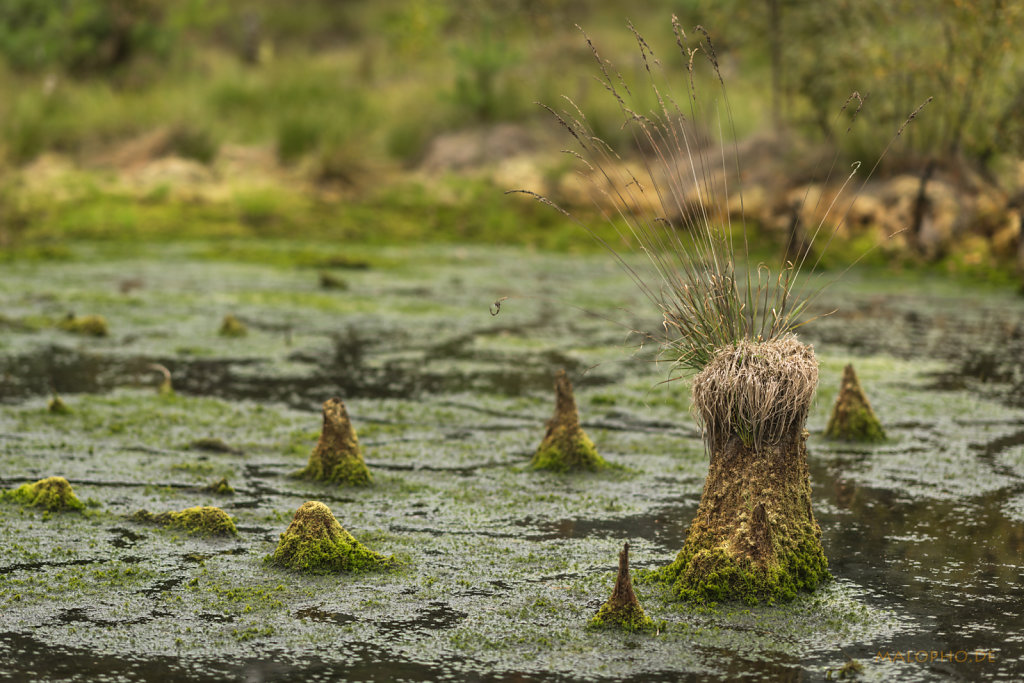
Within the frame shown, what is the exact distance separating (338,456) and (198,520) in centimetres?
140

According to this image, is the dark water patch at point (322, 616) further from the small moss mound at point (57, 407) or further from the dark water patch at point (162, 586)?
the small moss mound at point (57, 407)

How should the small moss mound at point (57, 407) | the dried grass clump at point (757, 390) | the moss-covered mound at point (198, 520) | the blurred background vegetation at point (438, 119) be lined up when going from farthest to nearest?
the blurred background vegetation at point (438, 119), the small moss mound at point (57, 407), the moss-covered mound at point (198, 520), the dried grass clump at point (757, 390)

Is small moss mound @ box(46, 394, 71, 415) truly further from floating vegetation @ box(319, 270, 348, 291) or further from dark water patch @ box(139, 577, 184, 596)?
floating vegetation @ box(319, 270, 348, 291)

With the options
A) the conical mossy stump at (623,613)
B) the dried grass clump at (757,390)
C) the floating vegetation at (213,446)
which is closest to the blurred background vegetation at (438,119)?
the floating vegetation at (213,446)

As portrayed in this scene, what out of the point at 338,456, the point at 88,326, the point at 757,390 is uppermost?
the point at 88,326

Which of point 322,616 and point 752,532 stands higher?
point 752,532

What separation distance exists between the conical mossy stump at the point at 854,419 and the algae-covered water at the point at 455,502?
211 millimetres

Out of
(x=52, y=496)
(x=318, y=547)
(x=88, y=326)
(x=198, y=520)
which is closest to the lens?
(x=318, y=547)

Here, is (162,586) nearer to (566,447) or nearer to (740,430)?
(740,430)

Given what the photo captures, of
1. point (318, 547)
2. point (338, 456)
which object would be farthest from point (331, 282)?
point (318, 547)

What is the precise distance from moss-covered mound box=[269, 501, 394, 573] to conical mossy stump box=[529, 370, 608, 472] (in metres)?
2.48

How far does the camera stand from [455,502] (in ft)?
29.0

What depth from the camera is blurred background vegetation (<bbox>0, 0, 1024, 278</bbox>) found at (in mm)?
22109

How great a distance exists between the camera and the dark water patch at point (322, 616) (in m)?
6.57
